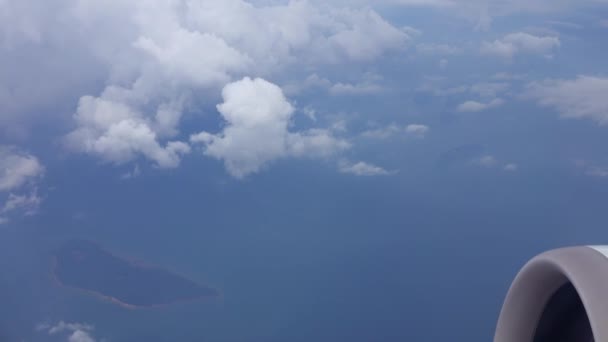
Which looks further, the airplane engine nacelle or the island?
the island

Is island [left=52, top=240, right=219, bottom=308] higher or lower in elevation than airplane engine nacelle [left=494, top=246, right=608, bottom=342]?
higher

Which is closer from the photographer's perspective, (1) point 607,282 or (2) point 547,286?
(1) point 607,282

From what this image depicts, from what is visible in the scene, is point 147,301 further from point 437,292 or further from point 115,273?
point 437,292

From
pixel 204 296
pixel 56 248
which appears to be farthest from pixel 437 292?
pixel 56 248

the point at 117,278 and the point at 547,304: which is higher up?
the point at 117,278
